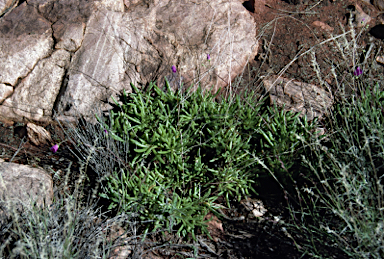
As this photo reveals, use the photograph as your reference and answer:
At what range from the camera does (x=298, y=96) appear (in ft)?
11.9

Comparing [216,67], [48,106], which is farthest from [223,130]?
[48,106]

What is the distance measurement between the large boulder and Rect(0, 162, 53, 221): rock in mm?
714

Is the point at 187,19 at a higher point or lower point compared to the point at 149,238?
higher

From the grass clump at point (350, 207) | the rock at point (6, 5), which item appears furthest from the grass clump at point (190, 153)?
the rock at point (6, 5)

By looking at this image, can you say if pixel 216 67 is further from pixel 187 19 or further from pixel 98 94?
pixel 98 94

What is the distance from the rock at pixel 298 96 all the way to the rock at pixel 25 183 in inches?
99.7

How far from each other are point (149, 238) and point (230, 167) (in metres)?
0.98

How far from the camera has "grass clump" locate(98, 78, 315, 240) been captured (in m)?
2.84

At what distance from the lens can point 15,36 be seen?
370 centimetres

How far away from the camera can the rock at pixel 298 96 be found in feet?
11.4

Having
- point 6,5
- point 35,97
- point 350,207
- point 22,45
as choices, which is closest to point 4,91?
point 35,97

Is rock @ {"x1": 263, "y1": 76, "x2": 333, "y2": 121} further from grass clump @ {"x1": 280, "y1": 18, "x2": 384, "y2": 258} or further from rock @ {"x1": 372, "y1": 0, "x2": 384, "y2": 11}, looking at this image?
rock @ {"x1": 372, "y1": 0, "x2": 384, "y2": 11}

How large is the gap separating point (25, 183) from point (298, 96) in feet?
9.94

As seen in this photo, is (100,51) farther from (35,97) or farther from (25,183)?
(25,183)
